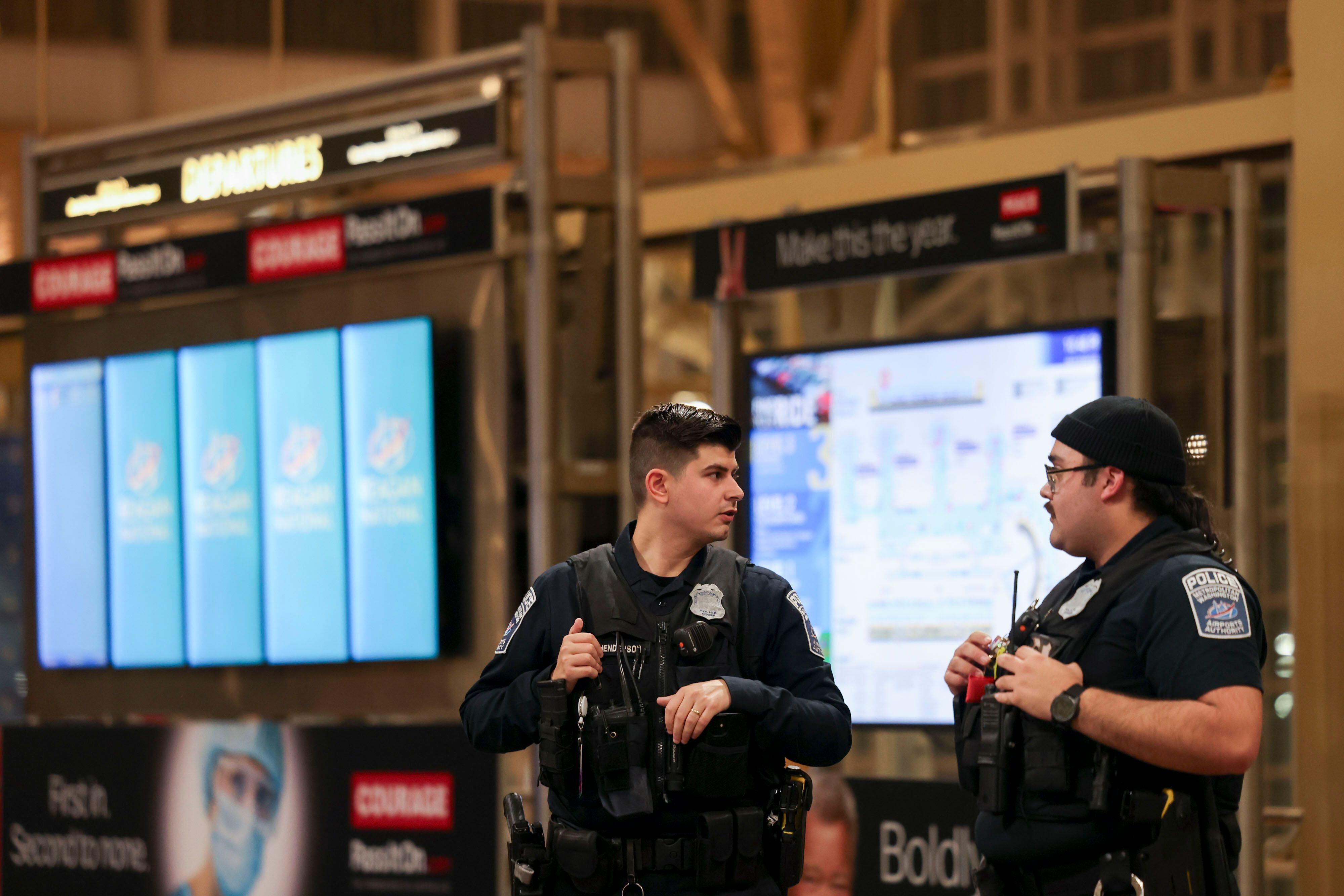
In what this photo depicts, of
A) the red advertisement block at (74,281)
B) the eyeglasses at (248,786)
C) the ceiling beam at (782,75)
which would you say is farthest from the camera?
the ceiling beam at (782,75)

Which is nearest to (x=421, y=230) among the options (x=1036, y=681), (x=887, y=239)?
(x=887, y=239)

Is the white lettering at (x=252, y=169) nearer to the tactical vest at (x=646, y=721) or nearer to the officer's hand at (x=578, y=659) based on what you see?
the tactical vest at (x=646, y=721)

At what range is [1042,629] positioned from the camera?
3.65 meters

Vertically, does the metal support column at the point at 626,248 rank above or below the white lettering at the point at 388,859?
above

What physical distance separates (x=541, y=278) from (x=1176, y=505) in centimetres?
376

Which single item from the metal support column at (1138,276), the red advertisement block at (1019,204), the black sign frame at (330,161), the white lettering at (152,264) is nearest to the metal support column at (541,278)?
the black sign frame at (330,161)

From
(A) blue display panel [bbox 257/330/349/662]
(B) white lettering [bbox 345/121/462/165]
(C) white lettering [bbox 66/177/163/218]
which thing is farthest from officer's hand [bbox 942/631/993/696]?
(C) white lettering [bbox 66/177/163/218]

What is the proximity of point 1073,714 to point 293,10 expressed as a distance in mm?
8329

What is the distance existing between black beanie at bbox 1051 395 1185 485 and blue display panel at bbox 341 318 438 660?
4237 millimetres

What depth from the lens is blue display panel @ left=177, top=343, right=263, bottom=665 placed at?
26.3ft

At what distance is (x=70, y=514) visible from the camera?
8727mm

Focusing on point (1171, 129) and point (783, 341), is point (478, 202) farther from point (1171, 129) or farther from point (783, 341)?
point (1171, 129)

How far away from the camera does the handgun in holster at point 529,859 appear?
389cm

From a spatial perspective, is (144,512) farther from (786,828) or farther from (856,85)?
(786,828)
